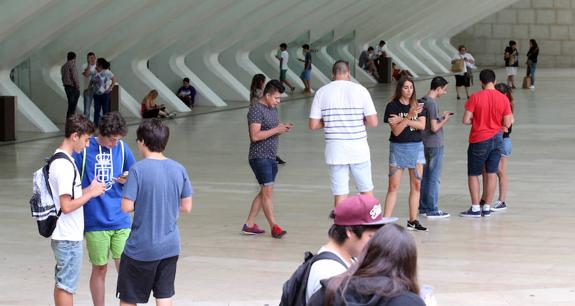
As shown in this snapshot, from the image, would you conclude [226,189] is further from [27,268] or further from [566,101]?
[566,101]

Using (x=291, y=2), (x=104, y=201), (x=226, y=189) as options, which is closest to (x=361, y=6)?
(x=291, y=2)

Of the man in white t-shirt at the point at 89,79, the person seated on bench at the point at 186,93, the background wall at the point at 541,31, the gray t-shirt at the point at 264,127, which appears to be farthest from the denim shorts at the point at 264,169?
the background wall at the point at 541,31

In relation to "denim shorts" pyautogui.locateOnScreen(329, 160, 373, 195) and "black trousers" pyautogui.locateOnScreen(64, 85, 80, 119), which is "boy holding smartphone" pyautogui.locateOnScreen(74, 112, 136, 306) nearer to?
"denim shorts" pyautogui.locateOnScreen(329, 160, 373, 195)

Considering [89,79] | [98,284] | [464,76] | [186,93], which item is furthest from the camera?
[464,76]

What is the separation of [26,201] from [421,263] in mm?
5431

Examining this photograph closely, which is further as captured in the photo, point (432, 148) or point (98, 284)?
point (432, 148)

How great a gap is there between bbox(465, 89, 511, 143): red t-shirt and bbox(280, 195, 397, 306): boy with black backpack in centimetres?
790

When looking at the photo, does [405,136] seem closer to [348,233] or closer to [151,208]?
[151,208]

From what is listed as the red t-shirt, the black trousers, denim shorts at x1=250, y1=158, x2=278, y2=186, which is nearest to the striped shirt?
the black trousers

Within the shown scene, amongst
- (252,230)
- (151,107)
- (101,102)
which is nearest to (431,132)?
(252,230)

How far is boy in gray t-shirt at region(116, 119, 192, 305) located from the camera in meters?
6.69

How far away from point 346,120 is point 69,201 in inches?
153

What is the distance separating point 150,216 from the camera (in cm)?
670

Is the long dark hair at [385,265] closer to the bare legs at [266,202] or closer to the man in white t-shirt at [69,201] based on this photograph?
the man in white t-shirt at [69,201]
